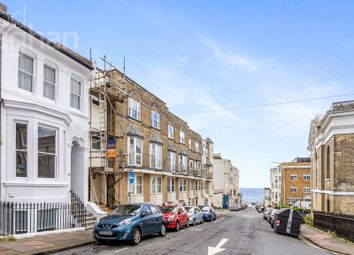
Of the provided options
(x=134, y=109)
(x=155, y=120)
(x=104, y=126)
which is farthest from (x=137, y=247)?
(x=155, y=120)

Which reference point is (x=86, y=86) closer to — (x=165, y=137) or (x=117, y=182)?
(x=117, y=182)

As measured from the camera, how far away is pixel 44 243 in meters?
13.2

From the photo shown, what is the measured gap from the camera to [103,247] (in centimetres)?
1353

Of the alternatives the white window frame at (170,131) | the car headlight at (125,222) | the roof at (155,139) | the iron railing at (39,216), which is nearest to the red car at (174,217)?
the iron railing at (39,216)

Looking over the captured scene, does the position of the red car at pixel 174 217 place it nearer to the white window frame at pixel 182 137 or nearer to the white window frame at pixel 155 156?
the white window frame at pixel 155 156

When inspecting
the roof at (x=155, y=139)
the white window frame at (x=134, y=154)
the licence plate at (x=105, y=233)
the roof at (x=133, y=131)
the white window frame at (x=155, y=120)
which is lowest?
the licence plate at (x=105, y=233)

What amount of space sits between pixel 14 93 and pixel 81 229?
270 inches

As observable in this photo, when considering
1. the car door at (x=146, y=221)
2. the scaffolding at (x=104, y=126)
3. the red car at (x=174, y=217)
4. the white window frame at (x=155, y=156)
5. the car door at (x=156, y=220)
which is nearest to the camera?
the car door at (x=146, y=221)

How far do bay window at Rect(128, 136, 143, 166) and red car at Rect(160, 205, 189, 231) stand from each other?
23.9 feet

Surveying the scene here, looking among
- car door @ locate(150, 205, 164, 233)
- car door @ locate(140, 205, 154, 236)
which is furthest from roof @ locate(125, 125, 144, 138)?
car door @ locate(140, 205, 154, 236)

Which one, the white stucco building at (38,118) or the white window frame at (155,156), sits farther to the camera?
the white window frame at (155,156)

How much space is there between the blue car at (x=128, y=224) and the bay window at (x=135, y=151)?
1176cm

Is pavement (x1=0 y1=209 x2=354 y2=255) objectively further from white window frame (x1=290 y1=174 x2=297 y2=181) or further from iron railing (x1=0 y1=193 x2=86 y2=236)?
white window frame (x1=290 y1=174 x2=297 y2=181)

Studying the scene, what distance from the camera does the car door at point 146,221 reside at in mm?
15341
